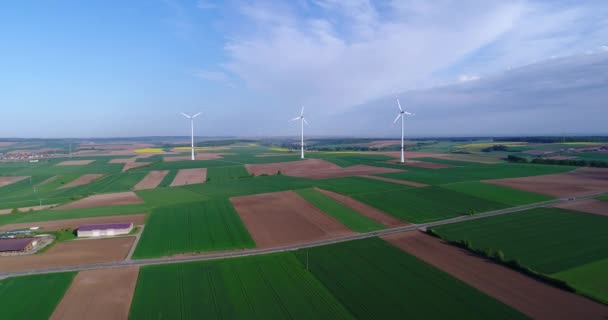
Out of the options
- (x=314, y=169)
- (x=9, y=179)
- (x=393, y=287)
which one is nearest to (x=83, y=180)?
(x=9, y=179)

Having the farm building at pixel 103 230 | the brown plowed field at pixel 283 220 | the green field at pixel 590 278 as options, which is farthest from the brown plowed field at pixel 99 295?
the green field at pixel 590 278

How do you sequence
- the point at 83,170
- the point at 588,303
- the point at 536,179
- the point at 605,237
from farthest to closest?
1. the point at 83,170
2. the point at 536,179
3. the point at 605,237
4. the point at 588,303

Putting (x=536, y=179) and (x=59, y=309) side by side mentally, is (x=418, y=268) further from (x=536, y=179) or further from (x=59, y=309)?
(x=536, y=179)

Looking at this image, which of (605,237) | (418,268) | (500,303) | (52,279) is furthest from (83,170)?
(605,237)

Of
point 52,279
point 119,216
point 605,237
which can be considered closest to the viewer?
point 52,279

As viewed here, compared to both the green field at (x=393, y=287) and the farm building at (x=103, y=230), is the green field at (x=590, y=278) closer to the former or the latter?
the green field at (x=393, y=287)

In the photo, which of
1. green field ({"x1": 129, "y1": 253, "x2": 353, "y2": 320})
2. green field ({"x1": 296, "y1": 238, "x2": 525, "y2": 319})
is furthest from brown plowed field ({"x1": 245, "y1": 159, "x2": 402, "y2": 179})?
green field ({"x1": 129, "y1": 253, "x2": 353, "y2": 320})

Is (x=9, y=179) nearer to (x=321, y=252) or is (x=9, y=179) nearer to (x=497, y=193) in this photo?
(x=321, y=252)

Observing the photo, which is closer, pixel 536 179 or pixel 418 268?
pixel 418 268
